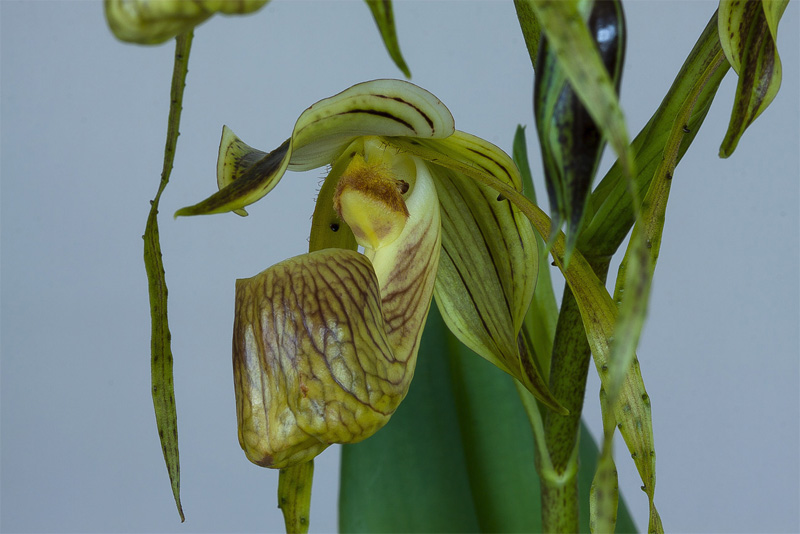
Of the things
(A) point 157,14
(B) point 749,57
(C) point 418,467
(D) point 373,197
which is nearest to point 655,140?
(B) point 749,57

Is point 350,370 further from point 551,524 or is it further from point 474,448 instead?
point 474,448

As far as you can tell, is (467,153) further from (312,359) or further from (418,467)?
(418,467)

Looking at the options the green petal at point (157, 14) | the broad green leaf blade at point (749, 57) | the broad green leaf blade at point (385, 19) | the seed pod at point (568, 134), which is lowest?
the seed pod at point (568, 134)

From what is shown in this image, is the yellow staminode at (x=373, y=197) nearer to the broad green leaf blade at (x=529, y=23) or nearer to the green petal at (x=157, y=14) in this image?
the broad green leaf blade at (x=529, y=23)

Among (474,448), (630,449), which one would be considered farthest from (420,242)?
(474,448)

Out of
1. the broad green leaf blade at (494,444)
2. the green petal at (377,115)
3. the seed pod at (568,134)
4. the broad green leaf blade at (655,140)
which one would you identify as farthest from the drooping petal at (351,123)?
the broad green leaf blade at (494,444)

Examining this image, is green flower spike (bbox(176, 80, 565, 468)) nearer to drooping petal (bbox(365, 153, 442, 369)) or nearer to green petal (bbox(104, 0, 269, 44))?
Result: drooping petal (bbox(365, 153, 442, 369))
